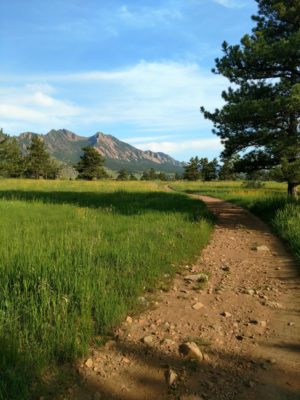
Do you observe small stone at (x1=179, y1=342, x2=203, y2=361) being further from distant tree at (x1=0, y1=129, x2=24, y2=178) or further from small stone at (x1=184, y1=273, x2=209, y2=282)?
distant tree at (x1=0, y1=129, x2=24, y2=178)

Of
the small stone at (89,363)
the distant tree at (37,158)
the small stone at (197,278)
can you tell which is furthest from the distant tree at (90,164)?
the small stone at (89,363)

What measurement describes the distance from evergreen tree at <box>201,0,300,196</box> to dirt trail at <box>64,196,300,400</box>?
6.81 meters

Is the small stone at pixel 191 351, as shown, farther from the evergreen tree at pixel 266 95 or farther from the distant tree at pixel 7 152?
the distant tree at pixel 7 152

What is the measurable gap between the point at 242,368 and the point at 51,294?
8.37 ft

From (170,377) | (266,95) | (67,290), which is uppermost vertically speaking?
(266,95)

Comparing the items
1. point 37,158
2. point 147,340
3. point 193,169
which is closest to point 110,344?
point 147,340

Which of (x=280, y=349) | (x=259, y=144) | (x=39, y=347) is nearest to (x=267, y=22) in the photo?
(x=259, y=144)

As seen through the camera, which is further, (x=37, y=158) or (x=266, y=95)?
(x=37, y=158)

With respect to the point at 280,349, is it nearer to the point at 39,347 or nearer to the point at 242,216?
the point at 39,347

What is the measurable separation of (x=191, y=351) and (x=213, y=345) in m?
0.39

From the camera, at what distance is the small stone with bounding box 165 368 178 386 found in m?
3.32

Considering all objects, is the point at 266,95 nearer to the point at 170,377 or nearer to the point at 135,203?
the point at 135,203

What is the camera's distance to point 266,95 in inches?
518

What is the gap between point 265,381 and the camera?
10.9 ft
